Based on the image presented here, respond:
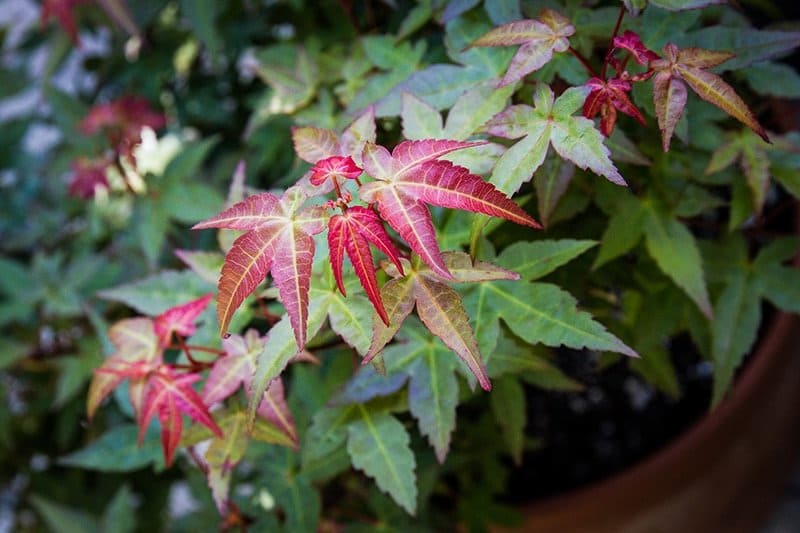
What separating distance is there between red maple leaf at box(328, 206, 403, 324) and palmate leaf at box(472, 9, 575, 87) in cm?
14

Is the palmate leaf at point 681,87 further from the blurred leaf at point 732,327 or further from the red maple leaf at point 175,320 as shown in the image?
the red maple leaf at point 175,320

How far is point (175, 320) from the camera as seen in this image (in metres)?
0.60

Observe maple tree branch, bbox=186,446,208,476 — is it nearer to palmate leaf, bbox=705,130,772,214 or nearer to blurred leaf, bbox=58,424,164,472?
blurred leaf, bbox=58,424,164,472

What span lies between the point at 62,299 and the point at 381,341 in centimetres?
63

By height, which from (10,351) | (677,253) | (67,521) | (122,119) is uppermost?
(122,119)

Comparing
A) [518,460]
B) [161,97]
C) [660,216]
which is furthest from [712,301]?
[161,97]

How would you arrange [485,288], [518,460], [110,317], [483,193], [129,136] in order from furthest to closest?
[110,317], [129,136], [518,460], [485,288], [483,193]

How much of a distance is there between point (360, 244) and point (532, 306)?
Result: 16 cm

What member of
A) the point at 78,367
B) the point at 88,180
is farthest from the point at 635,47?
the point at 78,367

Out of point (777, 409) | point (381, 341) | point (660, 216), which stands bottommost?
point (777, 409)

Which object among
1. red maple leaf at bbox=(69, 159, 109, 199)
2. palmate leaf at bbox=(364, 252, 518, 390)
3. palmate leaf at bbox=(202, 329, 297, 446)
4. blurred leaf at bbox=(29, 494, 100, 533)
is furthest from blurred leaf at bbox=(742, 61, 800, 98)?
blurred leaf at bbox=(29, 494, 100, 533)

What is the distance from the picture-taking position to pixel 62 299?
965 mm

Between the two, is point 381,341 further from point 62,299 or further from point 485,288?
point 62,299

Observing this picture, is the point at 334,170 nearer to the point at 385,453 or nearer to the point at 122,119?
the point at 385,453
